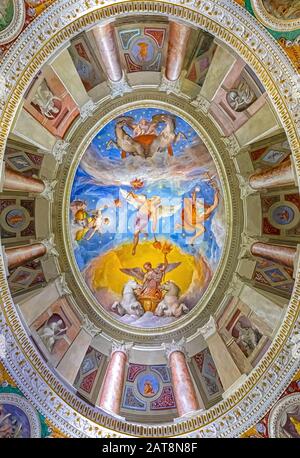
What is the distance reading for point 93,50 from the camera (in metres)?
11.8

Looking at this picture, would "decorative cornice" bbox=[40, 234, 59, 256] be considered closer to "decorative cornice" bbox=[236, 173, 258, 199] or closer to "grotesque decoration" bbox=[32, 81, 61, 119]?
"grotesque decoration" bbox=[32, 81, 61, 119]

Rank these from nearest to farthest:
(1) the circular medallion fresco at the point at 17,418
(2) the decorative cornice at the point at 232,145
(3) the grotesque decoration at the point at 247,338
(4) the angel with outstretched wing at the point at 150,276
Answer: (1) the circular medallion fresco at the point at 17,418, (3) the grotesque decoration at the point at 247,338, (2) the decorative cornice at the point at 232,145, (4) the angel with outstretched wing at the point at 150,276

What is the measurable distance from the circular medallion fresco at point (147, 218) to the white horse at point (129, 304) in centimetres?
3

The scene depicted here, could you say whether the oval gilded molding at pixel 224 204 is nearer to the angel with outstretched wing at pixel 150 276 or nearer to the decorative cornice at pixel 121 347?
the decorative cornice at pixel 121 347

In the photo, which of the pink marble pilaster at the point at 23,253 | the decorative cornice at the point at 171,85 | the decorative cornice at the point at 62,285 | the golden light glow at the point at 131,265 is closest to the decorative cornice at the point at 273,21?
the decorative cornice at the point at 171,85

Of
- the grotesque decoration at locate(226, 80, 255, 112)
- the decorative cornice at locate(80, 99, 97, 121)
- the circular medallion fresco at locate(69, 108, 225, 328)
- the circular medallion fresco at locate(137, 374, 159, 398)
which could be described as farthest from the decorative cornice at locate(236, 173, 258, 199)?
the circular medallion fresco at locate(137, 374, 159, 398)

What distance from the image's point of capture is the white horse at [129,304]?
48.0ft

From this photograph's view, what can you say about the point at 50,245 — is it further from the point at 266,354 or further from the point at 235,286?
the point at 266,354

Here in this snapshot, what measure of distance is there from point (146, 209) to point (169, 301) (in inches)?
117

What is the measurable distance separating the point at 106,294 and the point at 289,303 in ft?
18.7

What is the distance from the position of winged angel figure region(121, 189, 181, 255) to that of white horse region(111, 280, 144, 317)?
1453 millimetres

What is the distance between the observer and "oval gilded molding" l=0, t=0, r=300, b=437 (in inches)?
407

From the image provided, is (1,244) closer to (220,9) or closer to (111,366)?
(111,366)

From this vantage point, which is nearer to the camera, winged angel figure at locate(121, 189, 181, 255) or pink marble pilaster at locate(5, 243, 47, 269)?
pink marble pilaster at locate(5, 243, 47, 269)
